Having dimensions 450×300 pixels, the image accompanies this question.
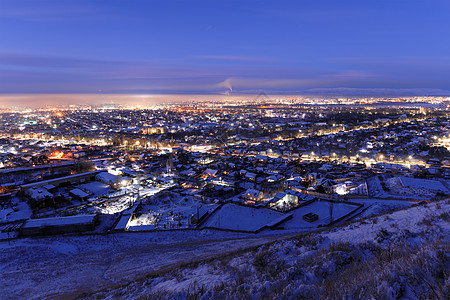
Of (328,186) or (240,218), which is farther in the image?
(328,186)

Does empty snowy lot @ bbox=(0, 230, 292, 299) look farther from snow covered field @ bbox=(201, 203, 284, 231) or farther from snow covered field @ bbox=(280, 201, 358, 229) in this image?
snow covered field @ bbox=(280, 201, 358, 229)

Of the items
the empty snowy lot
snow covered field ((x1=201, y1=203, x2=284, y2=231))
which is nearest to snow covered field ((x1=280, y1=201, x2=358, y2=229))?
snow covered field ((x1=201, y1=203, x2=284, y2=231))

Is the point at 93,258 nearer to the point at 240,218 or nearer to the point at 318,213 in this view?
the point at 240,218

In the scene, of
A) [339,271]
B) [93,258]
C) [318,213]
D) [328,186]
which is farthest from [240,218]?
[339,271]

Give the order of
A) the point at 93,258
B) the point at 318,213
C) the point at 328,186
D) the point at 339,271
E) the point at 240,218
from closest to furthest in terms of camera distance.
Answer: the point at 339,271 → the point at 93,258 → the point at 240,218 → the point at 318,213 → the point at 328,186

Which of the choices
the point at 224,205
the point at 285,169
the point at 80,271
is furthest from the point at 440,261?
the point at 285,169

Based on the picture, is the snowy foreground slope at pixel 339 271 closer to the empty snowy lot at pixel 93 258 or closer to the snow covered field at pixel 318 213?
the empty snowy lot at pixel 93 258
